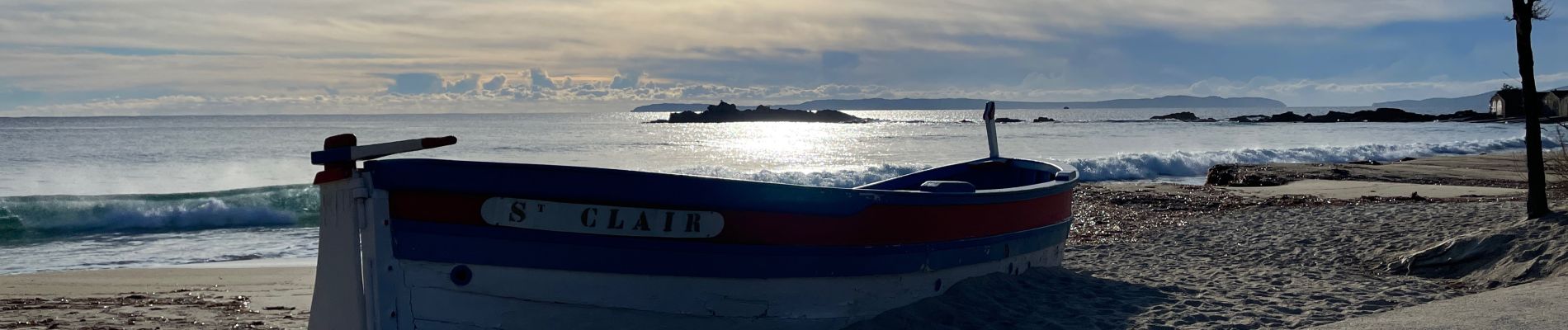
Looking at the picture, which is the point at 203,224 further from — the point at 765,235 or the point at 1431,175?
the point at 1431,175

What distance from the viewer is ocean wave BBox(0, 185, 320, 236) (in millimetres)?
16562

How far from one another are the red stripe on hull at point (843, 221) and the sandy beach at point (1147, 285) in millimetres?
463

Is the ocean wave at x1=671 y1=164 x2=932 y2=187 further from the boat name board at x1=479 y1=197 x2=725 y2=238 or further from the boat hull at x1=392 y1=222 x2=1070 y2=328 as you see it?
the boat name board at x1=479 y1=197 x2=725 y2=238

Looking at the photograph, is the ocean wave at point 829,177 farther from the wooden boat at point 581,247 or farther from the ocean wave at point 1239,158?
the wooden boat at point 581,247

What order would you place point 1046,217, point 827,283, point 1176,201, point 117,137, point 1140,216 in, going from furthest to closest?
point 117,137 < point 1176,201 < point 1140,216 < point 1046,217 < point 827,283

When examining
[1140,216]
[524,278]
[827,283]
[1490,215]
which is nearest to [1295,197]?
[1140,216]

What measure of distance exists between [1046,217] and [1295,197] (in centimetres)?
1082

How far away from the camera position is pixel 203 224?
1742 centimetres

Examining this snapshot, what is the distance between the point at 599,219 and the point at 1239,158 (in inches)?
1370

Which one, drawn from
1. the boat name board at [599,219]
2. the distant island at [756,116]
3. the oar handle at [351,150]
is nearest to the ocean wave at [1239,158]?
the boat name board at [599,219]

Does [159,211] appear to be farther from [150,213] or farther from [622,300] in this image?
[622,300]

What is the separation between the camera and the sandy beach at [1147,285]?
6969mm

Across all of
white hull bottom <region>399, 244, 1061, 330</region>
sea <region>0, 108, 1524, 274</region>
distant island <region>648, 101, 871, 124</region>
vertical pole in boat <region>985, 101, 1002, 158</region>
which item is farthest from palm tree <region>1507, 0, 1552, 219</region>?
distant island <region>648, 101, 871, 124</region>

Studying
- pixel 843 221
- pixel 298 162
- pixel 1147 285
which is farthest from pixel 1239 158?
pixel 298 162
